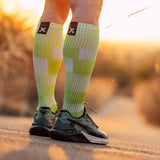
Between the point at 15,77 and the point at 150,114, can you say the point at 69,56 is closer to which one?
the point at 15,77

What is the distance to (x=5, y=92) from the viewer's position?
8.73m

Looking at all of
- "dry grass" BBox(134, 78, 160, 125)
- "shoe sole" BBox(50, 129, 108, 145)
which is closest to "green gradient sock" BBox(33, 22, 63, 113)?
"shoe sole" BBox(50, 129, 108, 145)

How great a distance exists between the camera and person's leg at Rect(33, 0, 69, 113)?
135 centimetres

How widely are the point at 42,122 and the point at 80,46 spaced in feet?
1.16

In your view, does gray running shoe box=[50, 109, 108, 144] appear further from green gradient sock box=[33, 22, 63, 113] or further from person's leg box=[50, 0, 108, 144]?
green gradient sock box=[33, 22, 63, 113]

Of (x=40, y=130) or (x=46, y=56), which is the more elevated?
(x=46, y=56)

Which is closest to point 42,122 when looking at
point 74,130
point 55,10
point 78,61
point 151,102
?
point 74,130

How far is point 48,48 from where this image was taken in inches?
53.1

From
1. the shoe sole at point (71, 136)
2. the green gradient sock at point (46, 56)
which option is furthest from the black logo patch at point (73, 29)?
the shoe sole at point (71, 136)

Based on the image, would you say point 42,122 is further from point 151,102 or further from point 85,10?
point 151,102

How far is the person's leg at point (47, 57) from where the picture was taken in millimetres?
1344

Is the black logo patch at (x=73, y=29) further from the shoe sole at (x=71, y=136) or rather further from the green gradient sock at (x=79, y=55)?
the shoe sole at (x=71, y=136)

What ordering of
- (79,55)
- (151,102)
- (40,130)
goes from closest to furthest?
1. (79,55)
2. (40,130)
3. (151,102)

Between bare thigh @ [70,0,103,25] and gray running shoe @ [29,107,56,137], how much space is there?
0.39m
